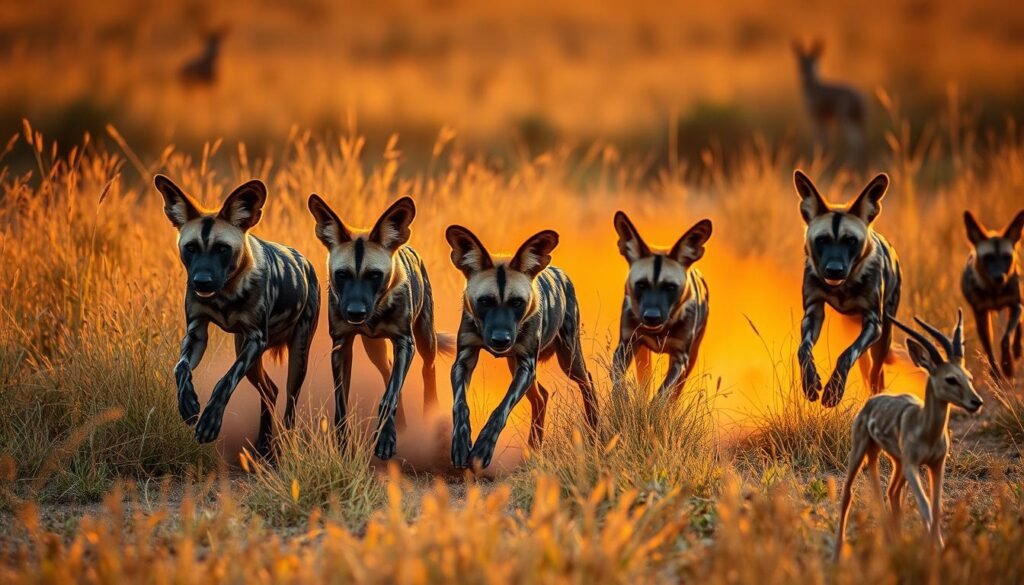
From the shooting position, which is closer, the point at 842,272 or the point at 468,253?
the point at 468,253

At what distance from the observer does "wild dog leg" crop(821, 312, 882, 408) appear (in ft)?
23.8

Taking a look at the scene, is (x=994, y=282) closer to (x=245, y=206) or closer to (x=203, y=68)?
(x=245, y=206)

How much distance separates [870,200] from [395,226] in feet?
8.58

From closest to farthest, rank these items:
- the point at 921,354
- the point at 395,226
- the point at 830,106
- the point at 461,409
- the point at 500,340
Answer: the point at 921,354, the point at 500,340, the point at 461,409, the point at 395,226, the point at 830,106

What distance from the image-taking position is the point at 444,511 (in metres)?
4.50

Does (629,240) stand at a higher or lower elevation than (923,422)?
higher

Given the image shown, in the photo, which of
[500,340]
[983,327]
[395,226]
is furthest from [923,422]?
[983,327]

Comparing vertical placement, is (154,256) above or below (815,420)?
above

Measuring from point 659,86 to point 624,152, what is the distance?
196 inches

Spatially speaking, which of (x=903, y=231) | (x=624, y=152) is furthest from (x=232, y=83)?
(x=903, y=231)

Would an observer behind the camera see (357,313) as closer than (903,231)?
Yes

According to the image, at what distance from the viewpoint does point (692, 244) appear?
24.1ft

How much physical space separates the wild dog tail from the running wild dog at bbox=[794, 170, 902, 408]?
2057 mm

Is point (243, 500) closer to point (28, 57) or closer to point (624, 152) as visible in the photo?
point (624, 152)
